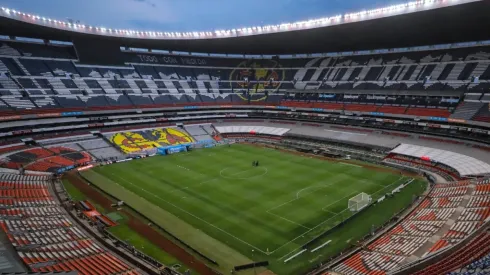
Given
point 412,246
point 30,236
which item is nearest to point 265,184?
point 412,246

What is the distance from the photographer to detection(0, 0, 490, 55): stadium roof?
3822cm

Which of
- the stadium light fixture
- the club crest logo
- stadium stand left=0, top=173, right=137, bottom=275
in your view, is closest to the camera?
stadium stand left=0, top=173, right=137, bottom=275

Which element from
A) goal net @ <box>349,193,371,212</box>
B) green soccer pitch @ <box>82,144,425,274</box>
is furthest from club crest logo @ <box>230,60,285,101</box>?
goal net @ <box>349,193,371,212</box>

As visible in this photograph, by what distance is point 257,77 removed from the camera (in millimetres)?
76438

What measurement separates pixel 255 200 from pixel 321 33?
104 feet

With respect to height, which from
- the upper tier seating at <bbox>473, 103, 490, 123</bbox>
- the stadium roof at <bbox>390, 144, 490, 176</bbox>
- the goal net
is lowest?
the goal net

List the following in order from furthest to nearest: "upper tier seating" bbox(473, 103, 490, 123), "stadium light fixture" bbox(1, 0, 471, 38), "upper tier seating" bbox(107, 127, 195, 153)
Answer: "upper tier seating" bbox(107, 127, 195, 153) → "upper tier seating" bbox(473, 103, 490, 123) → "stadium light fixture" bbox(1, 0, 471, 38)

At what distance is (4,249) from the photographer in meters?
16.2

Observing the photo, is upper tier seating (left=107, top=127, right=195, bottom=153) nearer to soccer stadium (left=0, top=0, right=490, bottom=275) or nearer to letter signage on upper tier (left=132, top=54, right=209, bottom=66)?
soccer stadium (left=0, top=0, right=490, bottom=275)

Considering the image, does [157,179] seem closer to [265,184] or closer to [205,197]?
[205,197]

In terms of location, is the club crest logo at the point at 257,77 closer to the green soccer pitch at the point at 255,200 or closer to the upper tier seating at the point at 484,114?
the green soccer pitch at the point at 255,200

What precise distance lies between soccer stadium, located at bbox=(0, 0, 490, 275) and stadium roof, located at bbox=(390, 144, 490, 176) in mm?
A: 257

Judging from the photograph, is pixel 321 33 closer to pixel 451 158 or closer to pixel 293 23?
pixel 293 23

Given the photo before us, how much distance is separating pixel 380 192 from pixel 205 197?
16898 millimetres
